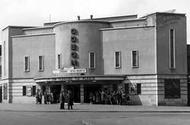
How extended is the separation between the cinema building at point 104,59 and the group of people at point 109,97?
97cm

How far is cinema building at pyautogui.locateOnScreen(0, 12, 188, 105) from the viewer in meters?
53.4

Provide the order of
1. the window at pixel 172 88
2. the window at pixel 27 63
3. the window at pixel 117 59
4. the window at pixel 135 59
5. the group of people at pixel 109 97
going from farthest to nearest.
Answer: the window at pixel 27 63, the window at pixel 117 59, the window at pixel 135 59, the group of people at pixel 109 97, the window at pixel 172 88

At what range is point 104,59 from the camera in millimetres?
57344

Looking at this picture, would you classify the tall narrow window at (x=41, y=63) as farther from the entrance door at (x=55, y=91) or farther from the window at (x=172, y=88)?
the window at (x=172, y=88)

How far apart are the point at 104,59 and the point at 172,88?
9.28 m

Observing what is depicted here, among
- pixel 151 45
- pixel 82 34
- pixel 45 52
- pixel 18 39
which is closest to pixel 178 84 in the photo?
pixel 151 45

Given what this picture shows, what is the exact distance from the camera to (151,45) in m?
53.8

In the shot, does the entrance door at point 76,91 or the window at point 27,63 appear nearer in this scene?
the entrance door at point 76,91

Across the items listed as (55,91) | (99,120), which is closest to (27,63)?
(55,91)

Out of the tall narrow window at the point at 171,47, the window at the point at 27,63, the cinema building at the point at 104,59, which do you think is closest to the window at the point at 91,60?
→ the cinema building at the point at 104,59

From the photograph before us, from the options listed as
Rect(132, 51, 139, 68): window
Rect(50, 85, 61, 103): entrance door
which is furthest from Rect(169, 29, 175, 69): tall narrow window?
Rect(50, 85, 61, 103): entrance door

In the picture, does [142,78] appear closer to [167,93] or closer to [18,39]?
[167,93]

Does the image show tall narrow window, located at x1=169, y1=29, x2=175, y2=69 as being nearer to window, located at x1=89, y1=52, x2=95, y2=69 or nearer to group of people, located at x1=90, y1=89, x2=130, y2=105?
group of people, located at x1=90, y1=89, x2=130, y2=105

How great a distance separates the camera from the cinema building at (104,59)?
175 ft
